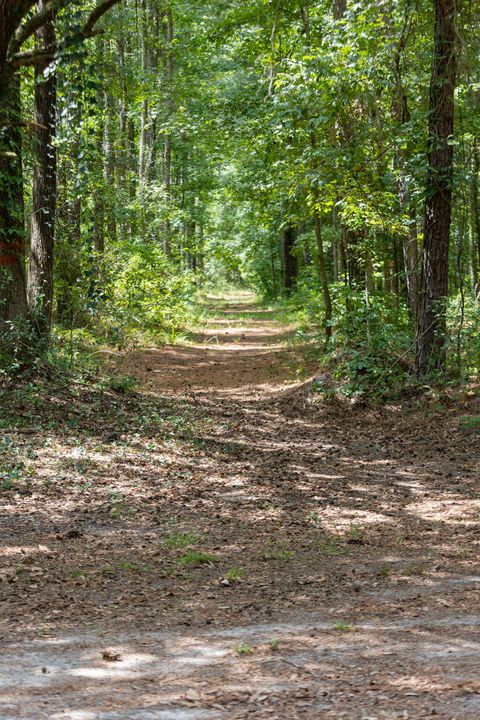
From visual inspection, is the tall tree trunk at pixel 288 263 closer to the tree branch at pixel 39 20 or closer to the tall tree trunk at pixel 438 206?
the tall tree trunk at pixel 438 206

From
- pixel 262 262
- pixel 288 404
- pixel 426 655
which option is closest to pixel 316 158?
pixel 288 404

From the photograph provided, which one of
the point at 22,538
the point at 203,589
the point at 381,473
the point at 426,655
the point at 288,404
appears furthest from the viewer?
the point at 288,404

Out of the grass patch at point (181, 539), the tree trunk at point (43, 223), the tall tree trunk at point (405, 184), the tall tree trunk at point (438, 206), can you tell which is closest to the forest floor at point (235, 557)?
the grass patch at point (181, 539)

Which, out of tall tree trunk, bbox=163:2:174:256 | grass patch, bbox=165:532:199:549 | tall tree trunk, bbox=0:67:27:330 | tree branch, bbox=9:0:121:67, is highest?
tall tree trunk, bbox=163:2:174:256

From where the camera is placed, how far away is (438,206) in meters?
11.1

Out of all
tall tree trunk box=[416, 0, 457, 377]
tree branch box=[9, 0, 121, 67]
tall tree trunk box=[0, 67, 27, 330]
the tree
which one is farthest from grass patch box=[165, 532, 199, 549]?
tall tree trunk box=[416, 0, 457, 377]

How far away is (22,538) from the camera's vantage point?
6.18 meters

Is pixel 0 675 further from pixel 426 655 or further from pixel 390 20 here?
pixel 390 20

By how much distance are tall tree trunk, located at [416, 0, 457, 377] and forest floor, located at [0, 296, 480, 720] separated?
1.06 meters

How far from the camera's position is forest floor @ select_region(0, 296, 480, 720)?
3527mm

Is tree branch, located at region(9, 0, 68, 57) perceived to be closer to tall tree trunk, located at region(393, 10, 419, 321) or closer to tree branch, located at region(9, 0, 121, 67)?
tree branch, located at region(9, 0, 121, 67)

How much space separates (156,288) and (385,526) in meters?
14.8

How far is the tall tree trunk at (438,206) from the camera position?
34.8 feet

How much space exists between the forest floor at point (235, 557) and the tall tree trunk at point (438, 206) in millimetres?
1059
